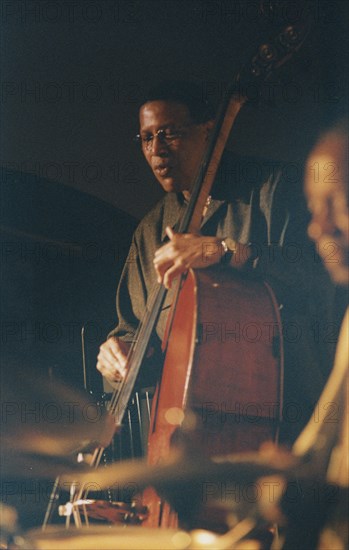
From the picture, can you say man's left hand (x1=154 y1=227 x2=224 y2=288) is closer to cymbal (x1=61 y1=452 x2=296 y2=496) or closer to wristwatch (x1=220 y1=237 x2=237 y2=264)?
wristwatch (x1=220 y1=237 x2=237 y2=264)

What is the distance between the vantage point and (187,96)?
1.83 metres

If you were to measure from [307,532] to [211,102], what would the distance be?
115 centimetres

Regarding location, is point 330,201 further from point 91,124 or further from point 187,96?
point 91,124

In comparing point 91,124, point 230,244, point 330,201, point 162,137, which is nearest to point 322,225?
point 330,201

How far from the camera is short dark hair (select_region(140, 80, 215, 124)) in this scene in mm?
1766

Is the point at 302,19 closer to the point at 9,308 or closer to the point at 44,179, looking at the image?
the point at 44,179

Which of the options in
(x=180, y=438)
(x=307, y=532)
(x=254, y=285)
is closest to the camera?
(x=307, y=532)

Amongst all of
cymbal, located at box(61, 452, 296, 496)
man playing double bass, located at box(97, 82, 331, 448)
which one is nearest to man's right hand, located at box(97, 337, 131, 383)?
man playing double bass, located at box(97, 82, 331, 448)

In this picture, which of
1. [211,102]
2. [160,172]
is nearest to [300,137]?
[211,102]

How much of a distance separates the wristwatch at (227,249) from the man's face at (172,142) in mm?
188

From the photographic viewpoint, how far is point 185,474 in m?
0.90

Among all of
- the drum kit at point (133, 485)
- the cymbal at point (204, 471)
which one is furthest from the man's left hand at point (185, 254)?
the cymbal at point (204, 471)

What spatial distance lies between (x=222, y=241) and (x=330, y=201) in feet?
1.02

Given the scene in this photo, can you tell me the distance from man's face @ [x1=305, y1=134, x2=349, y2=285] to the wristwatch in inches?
8.0
